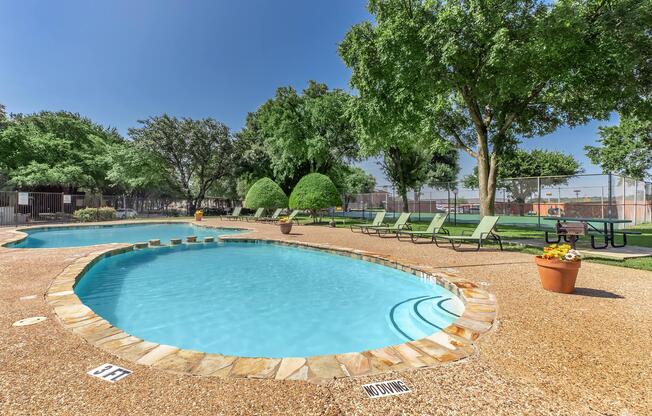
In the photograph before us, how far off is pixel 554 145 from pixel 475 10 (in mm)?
39547

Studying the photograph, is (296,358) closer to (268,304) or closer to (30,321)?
(268,304)

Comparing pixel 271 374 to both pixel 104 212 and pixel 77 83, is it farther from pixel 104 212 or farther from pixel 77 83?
pixel 77 83

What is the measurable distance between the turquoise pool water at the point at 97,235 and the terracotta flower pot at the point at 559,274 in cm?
1269

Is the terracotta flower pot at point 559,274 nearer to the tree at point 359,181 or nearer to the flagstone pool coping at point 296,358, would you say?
the flagstone pool coping at point 296,358

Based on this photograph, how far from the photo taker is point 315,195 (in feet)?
58.9

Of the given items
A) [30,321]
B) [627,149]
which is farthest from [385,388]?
[627,149]

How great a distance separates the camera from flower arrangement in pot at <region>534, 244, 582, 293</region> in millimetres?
4328

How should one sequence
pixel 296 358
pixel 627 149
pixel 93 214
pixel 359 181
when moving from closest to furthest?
1. pixel 296 358
2. pixel 93 214
3. pixel 627 149
4. pixel 359 181

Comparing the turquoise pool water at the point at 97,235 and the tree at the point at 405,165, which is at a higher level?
the tree at the point at 405,165

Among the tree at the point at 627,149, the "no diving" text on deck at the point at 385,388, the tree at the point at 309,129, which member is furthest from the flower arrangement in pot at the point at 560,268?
the tree at the point at 627,149

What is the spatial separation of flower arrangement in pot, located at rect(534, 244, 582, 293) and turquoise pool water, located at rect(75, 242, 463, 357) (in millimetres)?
1410

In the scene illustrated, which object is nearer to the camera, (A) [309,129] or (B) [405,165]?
(A) [309,129]

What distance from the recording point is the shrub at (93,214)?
19984 mm

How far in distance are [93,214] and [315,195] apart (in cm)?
1533
